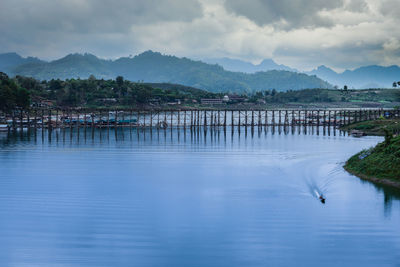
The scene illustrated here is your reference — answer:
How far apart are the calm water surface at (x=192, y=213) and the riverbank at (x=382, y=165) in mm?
915

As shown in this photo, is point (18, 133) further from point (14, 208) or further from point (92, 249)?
point (92, 249)

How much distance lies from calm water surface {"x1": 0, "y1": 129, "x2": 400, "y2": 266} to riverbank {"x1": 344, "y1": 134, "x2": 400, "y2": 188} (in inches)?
36.0

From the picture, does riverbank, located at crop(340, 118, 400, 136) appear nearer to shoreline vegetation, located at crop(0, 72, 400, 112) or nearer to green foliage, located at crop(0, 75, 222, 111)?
shoreline vegetation, located at crop(0, 72, 400, 112)

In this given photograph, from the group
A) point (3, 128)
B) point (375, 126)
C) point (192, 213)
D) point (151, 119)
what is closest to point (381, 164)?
point (192, 213)

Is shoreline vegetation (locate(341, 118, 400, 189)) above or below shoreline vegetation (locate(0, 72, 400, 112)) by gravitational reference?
below

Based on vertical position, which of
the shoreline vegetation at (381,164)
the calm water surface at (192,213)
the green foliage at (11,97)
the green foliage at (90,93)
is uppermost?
the green foliage at (90,93)

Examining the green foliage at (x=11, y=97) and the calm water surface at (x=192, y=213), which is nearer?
the calm water surface at (x=192, y=213)

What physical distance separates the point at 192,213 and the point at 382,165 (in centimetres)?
1511

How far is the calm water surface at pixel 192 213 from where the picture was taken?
17391 mm

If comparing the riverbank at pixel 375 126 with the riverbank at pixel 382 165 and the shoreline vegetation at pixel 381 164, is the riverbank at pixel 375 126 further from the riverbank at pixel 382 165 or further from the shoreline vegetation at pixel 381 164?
the riverbank at pixel 382 165

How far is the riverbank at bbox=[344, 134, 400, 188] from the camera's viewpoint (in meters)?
27.3

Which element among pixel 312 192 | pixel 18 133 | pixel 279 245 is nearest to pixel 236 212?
pixel 279 245

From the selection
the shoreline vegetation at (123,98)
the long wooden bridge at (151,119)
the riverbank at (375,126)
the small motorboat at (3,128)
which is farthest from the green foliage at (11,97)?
the riverbank at (375,126)

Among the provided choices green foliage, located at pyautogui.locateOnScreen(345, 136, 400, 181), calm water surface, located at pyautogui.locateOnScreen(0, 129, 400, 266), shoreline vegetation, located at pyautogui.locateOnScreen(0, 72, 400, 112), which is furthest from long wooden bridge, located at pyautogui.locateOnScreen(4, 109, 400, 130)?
green foliage, located at pyautogui.locateOnScreen(345, 136, 400, 181)
